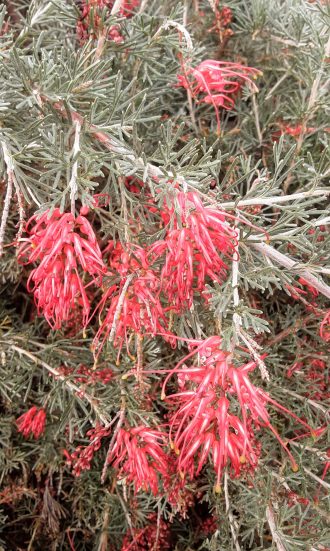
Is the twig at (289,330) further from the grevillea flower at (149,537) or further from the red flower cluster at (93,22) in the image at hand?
the red flower cluster at (93,22)

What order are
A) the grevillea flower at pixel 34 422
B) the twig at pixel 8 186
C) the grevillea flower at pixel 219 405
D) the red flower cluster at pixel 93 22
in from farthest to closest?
the grevillea flower at pixel 34 422 → the red flower cluster at pixel 93 22 → the twig at pixel 8 186 → the grevillea flower at pixel 219 405

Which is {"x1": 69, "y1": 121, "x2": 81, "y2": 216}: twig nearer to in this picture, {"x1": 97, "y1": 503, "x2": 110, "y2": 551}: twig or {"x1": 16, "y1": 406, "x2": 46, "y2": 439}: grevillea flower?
{"x1": 16, "y1": 406, "x2": 46, "y2": 439}: grevillea flower

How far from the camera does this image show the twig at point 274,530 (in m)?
1.04

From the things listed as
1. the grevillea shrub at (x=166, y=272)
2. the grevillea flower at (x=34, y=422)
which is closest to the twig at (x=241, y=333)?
the grevillea shrub at (x=166, y=272)

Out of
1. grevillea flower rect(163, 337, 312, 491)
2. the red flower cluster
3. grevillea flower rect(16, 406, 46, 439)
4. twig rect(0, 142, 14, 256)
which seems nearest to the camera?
grevillea flower rect(163, 337, 312, 491)

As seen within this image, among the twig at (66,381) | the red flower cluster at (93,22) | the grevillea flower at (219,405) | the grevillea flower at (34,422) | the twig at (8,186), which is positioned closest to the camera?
the grevillea flower at (219,405)

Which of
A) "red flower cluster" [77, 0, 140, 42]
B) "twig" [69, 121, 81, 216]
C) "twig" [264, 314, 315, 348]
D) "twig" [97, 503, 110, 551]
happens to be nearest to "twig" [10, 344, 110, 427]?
"twig" [97, 503, 110, 551]

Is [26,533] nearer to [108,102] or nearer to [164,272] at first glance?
[164,272]

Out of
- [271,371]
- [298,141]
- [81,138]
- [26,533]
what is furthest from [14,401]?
[298,141]

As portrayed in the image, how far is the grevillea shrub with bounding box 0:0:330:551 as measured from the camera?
33.0 inches

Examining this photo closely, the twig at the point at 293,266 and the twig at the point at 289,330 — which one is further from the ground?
the twig at the point at 293,266

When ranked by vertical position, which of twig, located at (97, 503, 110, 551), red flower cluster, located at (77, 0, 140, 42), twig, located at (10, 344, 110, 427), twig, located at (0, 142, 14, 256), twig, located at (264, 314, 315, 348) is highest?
red flower cluster, located at (77, 0, 140, 42)

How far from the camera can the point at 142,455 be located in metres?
1.04

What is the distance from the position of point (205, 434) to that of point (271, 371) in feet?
1.93
